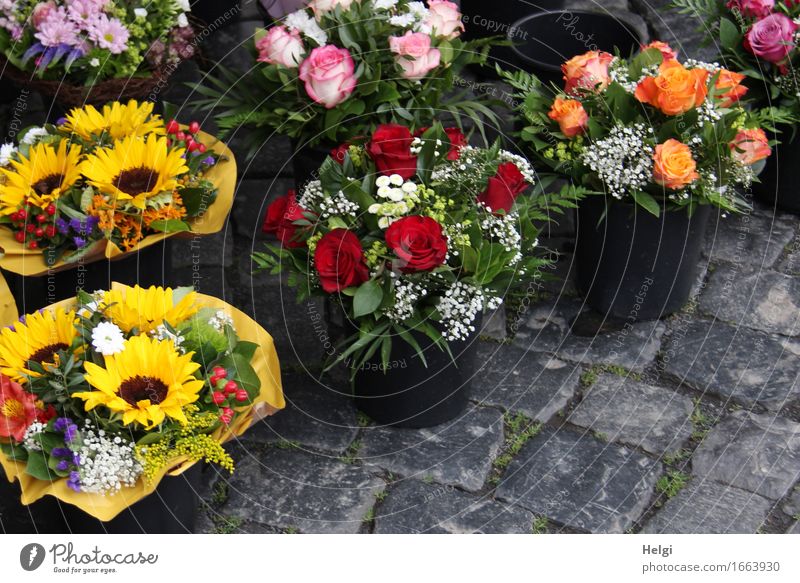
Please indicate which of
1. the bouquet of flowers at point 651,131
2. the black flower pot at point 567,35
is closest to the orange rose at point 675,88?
the bouquet of flowers at point 651,131

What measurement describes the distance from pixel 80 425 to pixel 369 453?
688 mm

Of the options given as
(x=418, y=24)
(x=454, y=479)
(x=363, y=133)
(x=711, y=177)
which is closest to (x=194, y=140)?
(x=363, y=133)

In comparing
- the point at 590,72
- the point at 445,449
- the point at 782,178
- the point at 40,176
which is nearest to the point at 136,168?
the point at 40,176

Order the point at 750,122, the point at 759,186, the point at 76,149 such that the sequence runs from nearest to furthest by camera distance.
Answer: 1. the point at 76,149
2. the point at 750,122
3. the point at 759,186

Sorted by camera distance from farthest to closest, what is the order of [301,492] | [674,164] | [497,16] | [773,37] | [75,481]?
[497,16], [773,37], [674,164], [301,492], [75,481]

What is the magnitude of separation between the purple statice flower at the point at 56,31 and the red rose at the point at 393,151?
91 centimetres

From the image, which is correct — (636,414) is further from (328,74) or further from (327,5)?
(327,5)

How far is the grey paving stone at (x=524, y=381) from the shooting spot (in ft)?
8.18

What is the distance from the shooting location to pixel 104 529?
2.02 meters

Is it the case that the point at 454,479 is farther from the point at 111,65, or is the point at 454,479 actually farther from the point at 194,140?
the point at 111,65

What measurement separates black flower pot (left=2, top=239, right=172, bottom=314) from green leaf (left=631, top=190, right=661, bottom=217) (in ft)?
3.79

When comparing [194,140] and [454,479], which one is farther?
[194,140]

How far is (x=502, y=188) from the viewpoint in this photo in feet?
7.33

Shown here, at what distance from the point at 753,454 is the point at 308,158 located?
1.31m
